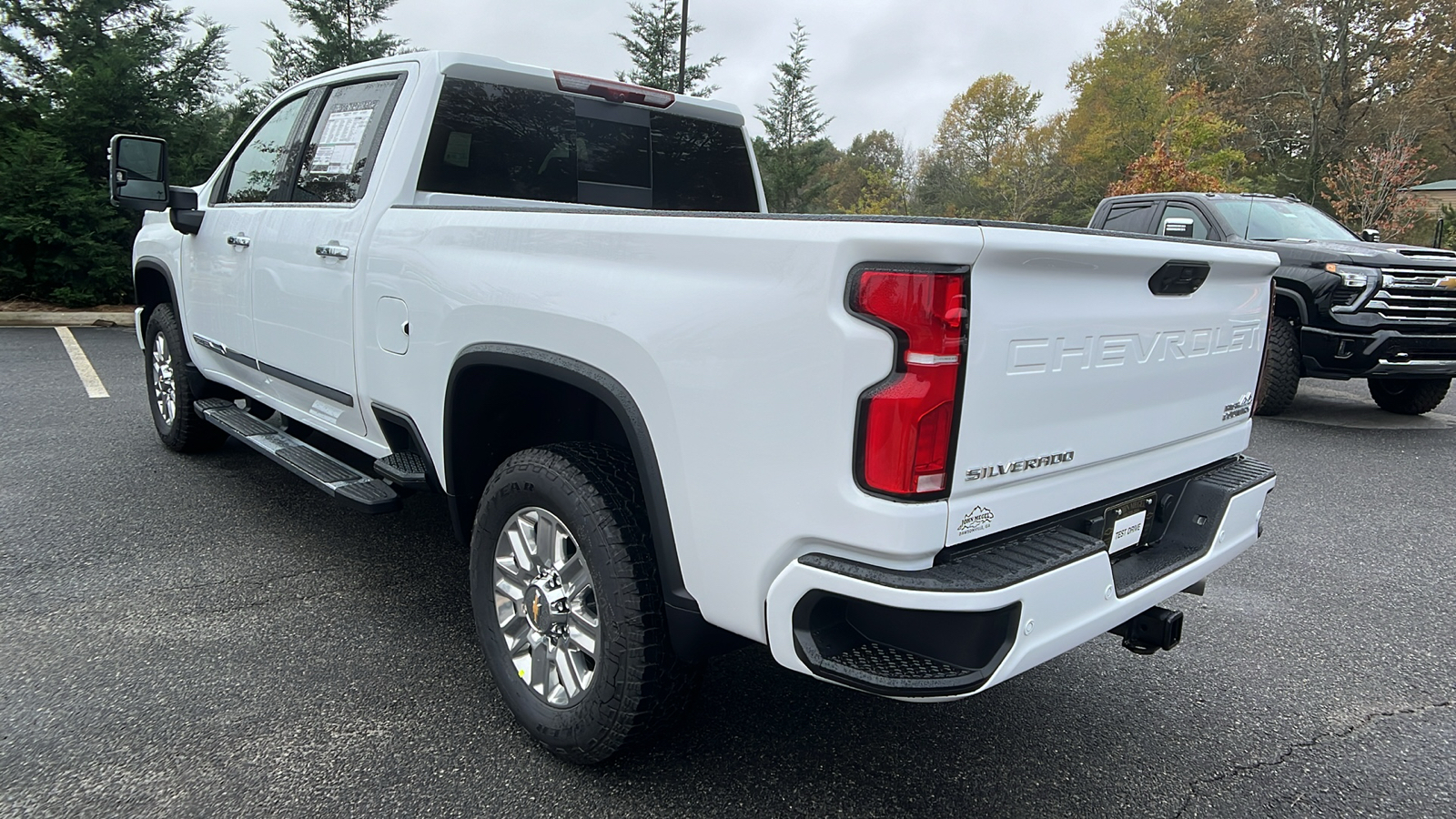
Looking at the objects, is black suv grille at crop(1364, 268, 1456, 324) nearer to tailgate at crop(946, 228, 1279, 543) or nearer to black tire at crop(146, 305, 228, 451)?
tailgate at crop(946, 228, 1279, 543)

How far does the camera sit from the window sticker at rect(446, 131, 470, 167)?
325 centimetres

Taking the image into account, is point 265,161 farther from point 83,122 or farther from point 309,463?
point 83,122

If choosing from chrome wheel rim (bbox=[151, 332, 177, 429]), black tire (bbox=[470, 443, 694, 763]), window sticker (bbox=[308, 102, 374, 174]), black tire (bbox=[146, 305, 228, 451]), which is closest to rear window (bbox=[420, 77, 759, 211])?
window sticker (bbox=[308, 102, 374, 174])

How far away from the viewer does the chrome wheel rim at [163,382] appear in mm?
5059

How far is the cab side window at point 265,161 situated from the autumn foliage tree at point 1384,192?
91.1ft

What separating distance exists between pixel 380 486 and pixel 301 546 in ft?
3.33

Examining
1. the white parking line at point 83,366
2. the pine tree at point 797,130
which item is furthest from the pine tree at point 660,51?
the white parking line at point 83,366

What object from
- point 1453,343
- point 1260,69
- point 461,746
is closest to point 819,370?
point 461,746

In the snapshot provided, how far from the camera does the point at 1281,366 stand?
7270 millimetres

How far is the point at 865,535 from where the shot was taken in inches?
64.4

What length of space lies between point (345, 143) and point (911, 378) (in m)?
2.82

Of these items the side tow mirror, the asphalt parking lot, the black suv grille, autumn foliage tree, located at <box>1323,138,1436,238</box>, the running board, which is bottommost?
the asphalt parking lot

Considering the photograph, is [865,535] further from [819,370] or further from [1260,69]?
[1260,69]

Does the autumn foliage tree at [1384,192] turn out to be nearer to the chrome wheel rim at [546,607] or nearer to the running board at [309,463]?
the running board at [309,463]
